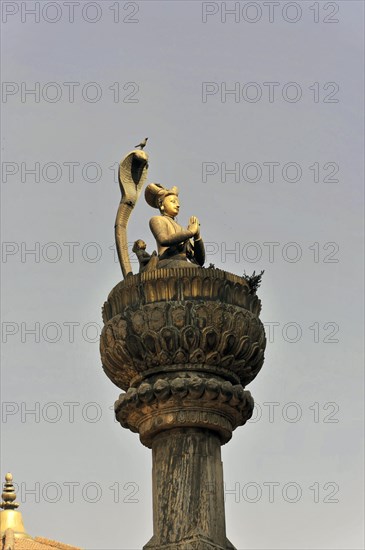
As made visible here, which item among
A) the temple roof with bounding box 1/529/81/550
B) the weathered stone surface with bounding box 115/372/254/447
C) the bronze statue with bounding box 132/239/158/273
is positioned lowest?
the weathered stone surface with bounding box 115/372/254/447

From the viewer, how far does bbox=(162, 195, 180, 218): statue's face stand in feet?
83.0

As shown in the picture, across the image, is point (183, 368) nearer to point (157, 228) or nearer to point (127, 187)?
point (157, 228)

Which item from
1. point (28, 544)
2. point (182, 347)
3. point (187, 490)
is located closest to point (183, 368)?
point (182, 347)

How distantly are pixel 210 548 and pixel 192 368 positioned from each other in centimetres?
259

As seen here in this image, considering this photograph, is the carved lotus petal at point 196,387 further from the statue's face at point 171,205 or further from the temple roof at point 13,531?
the temple roof at point 13,531

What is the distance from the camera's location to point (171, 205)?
997 inches

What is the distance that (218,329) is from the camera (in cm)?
2300

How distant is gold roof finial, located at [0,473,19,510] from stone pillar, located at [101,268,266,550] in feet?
87.8

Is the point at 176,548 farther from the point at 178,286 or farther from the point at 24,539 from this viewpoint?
the point at 24,539

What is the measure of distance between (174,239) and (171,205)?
1127mm

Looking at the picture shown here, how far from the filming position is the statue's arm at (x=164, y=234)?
79.9 feet

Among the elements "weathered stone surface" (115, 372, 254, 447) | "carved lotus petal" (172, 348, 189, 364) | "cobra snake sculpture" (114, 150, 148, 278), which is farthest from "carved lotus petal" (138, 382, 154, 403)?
"cobra snake sculpture" (114, 150, 148, 278)

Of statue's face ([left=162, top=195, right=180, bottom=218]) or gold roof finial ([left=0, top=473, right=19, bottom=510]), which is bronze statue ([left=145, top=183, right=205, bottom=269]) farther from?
gold roof finial ([left=0, top=473, right=19, bottom=510])

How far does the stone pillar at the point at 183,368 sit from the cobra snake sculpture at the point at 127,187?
139cm
